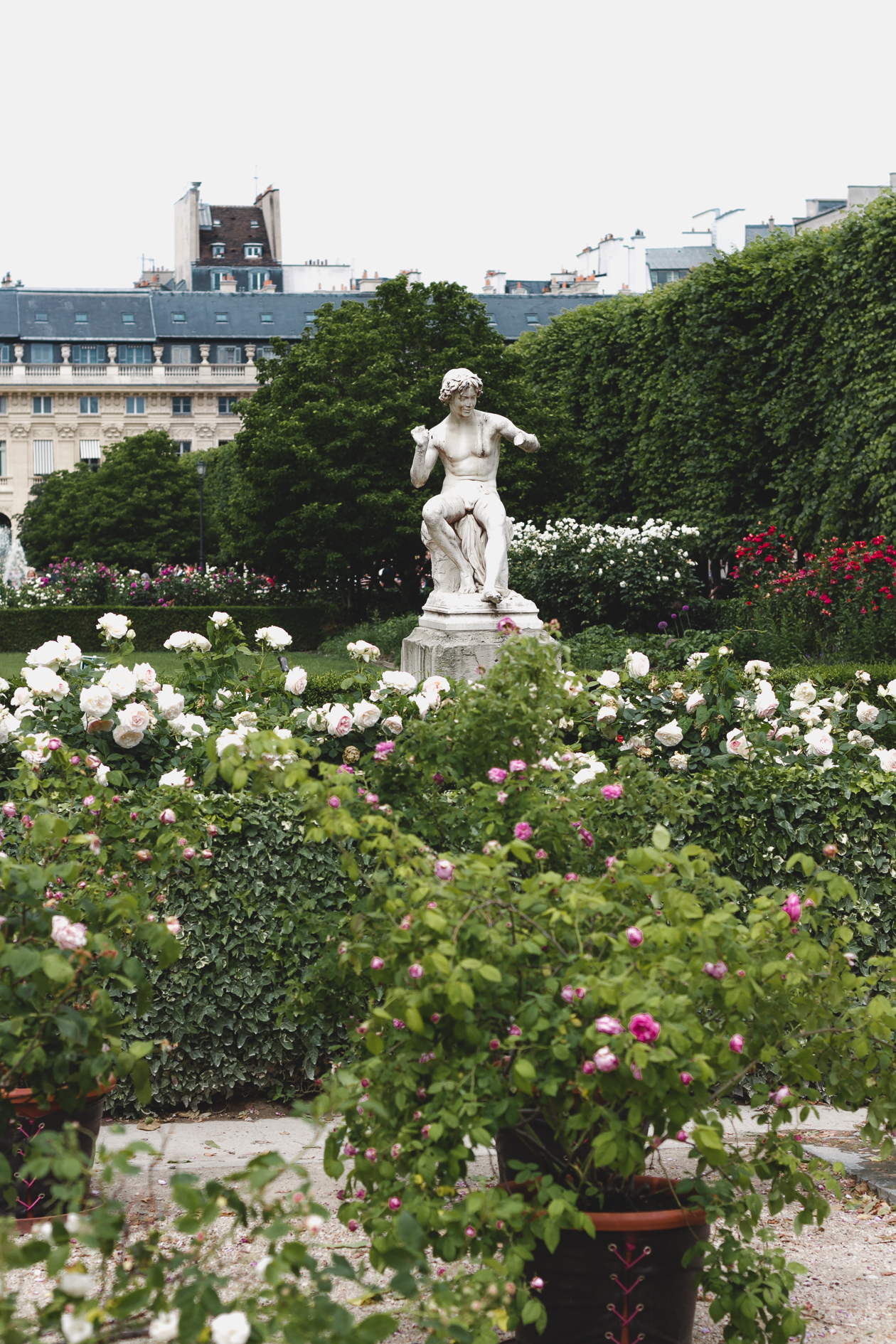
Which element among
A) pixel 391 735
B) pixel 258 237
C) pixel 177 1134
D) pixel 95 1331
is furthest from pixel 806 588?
pixel 258 237

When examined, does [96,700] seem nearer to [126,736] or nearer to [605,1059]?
[126,736]

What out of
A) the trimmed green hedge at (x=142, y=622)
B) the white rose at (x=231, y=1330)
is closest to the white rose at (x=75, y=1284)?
the white rose at (x=231, y=1330)

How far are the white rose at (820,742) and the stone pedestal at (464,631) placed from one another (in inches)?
150

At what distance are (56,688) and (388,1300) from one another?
213 centimetres

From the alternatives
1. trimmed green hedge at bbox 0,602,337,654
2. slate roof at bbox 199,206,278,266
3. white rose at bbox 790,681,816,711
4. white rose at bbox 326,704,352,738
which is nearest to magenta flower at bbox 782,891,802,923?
white rose at bbox 326,704,352,738

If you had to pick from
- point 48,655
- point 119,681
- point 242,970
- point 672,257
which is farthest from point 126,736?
point 672,257

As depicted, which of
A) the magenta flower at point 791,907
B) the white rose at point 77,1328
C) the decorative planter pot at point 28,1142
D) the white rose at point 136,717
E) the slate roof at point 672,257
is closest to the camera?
the white rose at point 77,1328

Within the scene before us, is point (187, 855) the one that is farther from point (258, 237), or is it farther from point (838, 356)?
point (258, 237)

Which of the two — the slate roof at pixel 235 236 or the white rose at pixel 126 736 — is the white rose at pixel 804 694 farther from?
the slate roof at pixel 235 236

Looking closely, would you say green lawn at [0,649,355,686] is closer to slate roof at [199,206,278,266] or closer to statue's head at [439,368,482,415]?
statue's head at [439,368,482,415]

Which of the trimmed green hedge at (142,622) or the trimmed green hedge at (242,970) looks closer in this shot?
the trimmed green hedge at (242,970)

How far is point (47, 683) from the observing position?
4.02 metres

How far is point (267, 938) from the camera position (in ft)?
12.4

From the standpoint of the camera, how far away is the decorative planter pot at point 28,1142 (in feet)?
8.91
